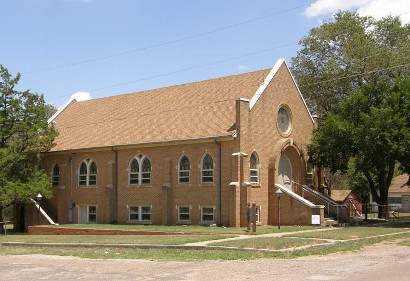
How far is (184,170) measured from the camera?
115 ft

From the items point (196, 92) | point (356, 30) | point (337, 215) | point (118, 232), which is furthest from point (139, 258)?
point (356, 30)

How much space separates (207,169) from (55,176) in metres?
13.9

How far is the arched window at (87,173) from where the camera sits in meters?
39.9

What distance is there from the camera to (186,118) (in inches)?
1431

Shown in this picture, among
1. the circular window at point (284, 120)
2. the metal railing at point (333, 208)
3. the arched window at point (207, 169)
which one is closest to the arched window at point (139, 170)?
the arched window at point (207, 169)

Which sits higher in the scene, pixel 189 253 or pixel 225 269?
pixel 225 269

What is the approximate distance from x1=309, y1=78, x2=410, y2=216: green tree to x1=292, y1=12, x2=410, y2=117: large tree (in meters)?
10.5

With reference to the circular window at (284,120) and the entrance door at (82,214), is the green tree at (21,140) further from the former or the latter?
the circular window at (284,120)

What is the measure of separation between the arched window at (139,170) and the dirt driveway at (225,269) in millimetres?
17911

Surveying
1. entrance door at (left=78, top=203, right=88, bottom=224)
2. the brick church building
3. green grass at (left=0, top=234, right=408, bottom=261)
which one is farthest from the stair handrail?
green grass at (left=0, top=234, right=408, bottom=261)

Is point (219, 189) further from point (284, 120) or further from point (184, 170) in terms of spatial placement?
point (284, 120)

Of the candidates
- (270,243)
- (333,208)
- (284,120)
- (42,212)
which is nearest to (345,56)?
(284,120)

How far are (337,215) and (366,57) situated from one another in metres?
15.2

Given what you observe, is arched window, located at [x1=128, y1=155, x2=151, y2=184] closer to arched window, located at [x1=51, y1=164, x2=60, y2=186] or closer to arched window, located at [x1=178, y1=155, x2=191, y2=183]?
arched window, located at [x1=178, y1=155, x2=191, y2=183]
